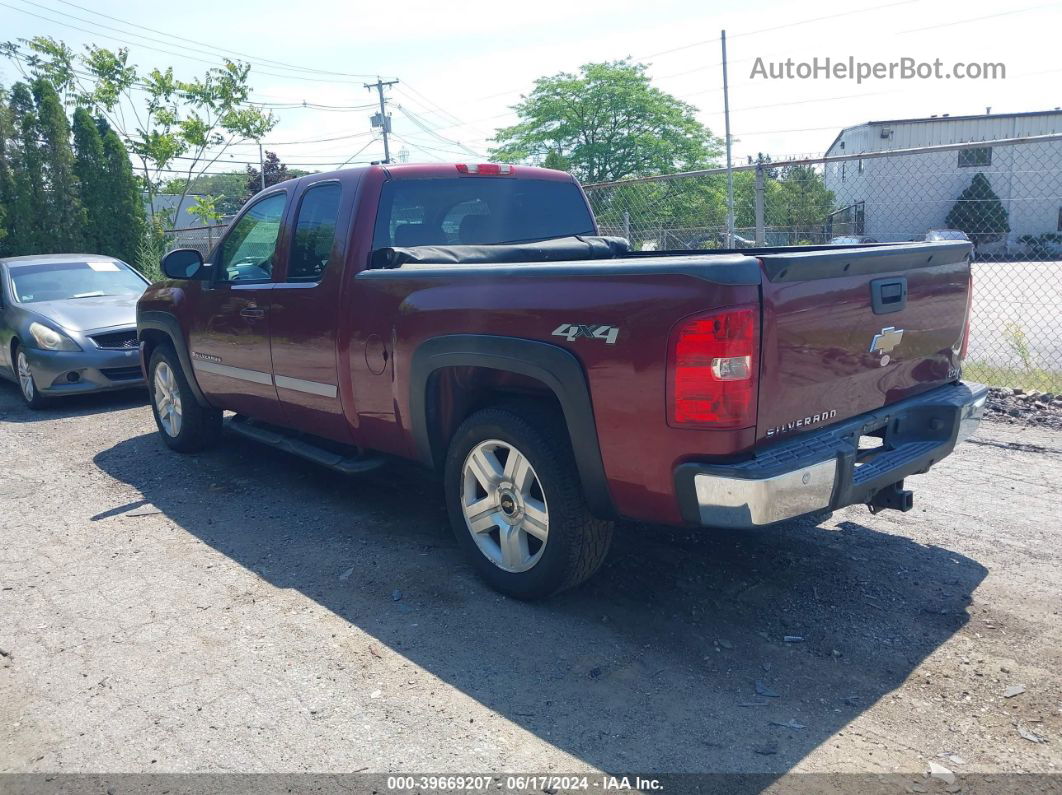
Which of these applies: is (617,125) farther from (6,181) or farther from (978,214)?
A: (6,181)

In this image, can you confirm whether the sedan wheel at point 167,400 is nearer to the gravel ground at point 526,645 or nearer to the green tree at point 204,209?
the gravel ground at point 526,645

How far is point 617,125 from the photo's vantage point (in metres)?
42.9

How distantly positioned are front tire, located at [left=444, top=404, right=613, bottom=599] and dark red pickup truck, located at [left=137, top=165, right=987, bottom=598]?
0.01m

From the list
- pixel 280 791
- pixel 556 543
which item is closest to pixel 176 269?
pixel 556 543

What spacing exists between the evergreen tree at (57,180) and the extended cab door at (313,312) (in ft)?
50.4

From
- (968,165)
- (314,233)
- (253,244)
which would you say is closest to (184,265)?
(253,244)

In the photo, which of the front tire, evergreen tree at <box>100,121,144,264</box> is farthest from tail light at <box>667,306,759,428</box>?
evergreen tree at <box>100,121,144,264</box>

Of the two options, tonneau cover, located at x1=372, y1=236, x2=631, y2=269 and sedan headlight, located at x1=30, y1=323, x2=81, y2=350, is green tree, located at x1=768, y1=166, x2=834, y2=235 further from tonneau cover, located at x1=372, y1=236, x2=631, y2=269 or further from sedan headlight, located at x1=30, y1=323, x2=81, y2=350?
sedan headlight, located at x1=30, y1=323, x2=81, y2=350

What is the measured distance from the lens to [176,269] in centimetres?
591

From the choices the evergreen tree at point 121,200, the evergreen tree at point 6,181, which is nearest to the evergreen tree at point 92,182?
the evergreen tree at point 121,200

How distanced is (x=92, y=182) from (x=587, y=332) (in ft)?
59.4

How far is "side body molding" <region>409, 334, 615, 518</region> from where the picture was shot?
3.42 metres

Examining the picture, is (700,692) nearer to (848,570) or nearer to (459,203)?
(848,570)

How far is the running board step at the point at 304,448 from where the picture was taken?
4.86 metres
